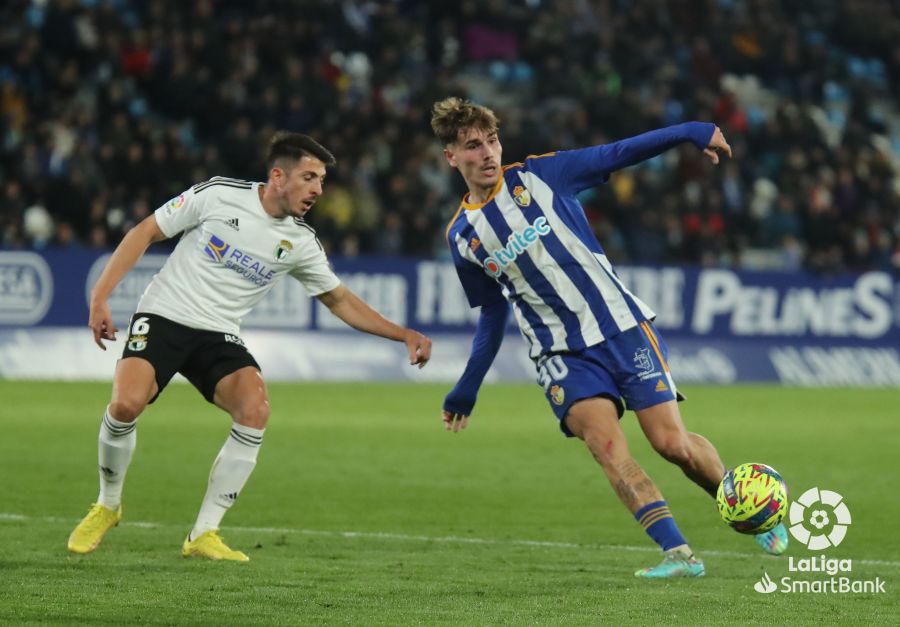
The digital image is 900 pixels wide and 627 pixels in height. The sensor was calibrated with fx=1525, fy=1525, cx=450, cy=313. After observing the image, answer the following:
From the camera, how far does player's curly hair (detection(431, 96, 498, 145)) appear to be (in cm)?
724

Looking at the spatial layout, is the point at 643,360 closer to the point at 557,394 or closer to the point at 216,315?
the point at 557,394

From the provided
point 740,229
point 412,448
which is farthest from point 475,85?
point 412,448

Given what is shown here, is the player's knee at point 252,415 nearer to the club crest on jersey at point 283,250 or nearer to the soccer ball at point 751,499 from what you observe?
the club crest on jersey at point 283,250

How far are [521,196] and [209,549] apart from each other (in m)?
2.36

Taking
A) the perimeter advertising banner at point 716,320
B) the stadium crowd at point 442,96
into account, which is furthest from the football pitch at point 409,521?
the stadium crowd at point 442,96

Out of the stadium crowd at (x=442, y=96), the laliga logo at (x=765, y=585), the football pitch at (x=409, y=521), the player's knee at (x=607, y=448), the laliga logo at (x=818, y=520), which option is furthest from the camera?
the stadium crowd at (x=442, y=96)

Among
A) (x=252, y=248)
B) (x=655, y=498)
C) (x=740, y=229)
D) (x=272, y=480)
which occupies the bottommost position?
(x=272, y=480)

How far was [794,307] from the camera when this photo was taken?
21672 millimetres

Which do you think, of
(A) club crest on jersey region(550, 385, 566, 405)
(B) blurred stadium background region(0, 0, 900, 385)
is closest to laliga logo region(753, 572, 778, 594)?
(A) club crest on jersey region(550, 385, 566, 405)

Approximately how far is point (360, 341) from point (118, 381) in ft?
42.3

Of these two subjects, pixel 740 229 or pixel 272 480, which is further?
pixel 740 229

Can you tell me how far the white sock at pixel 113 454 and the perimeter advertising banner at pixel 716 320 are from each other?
1216 cm

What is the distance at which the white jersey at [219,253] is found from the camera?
312 inches

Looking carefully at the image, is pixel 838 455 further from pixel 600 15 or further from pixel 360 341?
pixel 600 15
